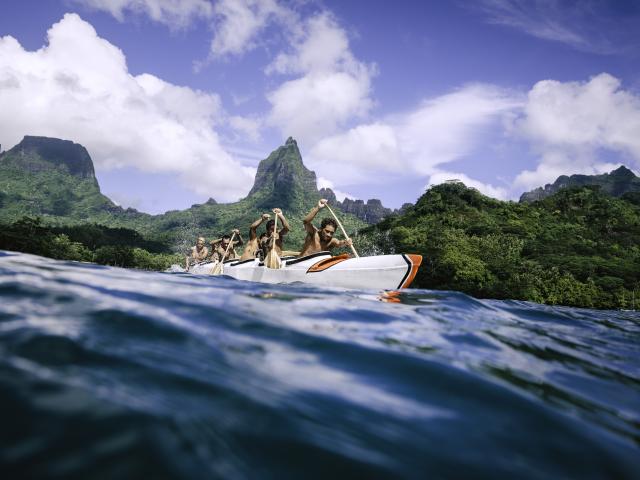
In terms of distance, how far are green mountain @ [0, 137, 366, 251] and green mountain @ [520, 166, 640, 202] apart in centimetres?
6349

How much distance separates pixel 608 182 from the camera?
404 feet

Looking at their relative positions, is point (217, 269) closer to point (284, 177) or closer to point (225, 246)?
point (225, 246)

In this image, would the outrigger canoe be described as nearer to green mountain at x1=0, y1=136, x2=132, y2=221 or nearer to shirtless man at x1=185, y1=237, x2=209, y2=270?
shirtless man at x1=185, y1=237, x2=209, y2=270

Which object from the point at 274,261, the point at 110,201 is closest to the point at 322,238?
the point at 274,261

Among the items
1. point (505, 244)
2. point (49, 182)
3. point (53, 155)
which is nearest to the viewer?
point (505, 244)

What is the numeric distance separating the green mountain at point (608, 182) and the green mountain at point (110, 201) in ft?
208

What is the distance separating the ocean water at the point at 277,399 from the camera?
120 centimetres

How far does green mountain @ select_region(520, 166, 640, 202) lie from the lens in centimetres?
11650

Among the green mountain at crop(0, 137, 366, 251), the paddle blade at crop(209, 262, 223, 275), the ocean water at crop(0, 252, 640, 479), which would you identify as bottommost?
the paddle blade at crop(209, 262, 223, 275)

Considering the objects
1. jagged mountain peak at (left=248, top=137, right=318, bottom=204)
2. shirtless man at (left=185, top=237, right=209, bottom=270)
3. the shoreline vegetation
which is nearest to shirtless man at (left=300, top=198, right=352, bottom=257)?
shirtless man at (left=185, top=237, right=209, bottom=270)

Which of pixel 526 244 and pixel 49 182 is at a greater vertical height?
pixel 49 182

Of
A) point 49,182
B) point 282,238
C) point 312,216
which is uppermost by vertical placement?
point 49,182

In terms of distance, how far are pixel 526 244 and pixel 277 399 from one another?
155ft

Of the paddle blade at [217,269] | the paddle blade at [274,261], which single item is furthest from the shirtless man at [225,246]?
the paddle blade at [274,261]
